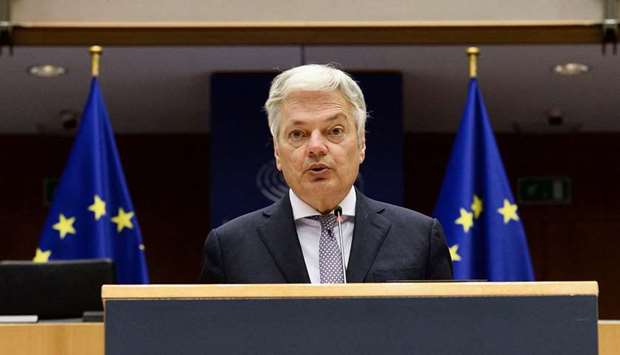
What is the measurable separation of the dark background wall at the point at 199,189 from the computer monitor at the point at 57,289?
5.65 metres

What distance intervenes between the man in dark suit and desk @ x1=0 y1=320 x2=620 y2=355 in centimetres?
70

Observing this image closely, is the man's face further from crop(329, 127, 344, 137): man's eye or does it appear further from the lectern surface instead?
the lectern surface

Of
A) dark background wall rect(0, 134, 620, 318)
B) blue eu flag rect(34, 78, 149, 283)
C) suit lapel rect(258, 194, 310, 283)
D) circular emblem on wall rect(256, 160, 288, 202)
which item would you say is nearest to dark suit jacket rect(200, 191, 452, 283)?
suit lapel rect(258, 194, 310, 283)

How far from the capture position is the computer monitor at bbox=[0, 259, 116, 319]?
4012 mm

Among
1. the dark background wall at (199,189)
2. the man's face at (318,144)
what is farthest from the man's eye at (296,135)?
the dark background wall at (199,189)

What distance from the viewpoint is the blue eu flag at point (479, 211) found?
5.89 metres

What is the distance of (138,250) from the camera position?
604cm

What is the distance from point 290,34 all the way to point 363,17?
42 cm

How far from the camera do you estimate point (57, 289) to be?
13.2 ft

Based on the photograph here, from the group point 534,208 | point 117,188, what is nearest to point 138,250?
point 117,188

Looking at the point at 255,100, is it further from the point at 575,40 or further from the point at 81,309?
the point at 81,309

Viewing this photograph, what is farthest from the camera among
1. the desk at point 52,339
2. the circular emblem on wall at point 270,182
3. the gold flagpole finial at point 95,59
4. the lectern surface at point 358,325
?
the circular emblem on wall at point 270,182

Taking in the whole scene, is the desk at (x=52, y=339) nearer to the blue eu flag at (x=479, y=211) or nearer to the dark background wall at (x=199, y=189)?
the blue eu flag at (x=479, y=211)

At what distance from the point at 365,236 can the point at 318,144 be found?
0.88 ft
